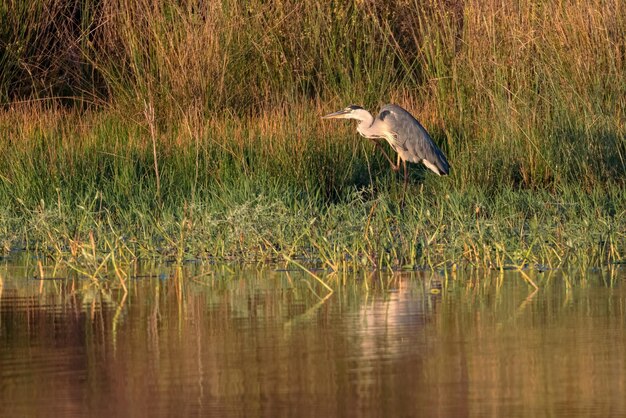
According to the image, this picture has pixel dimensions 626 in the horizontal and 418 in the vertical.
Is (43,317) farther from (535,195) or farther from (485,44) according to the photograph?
(485,44)

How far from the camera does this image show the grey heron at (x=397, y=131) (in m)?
8.90

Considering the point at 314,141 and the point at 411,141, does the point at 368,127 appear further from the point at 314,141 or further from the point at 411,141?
the point at 314,141

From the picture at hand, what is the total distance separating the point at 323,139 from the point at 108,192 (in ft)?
5.07

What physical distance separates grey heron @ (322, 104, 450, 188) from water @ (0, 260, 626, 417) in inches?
118

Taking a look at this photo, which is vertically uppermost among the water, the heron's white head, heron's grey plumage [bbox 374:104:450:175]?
the heron's white head

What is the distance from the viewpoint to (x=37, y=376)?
151 inches

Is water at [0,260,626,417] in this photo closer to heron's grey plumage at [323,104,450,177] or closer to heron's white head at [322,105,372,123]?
heron's grey plumage at [323,104,450,177]

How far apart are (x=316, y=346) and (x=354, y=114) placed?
527cm

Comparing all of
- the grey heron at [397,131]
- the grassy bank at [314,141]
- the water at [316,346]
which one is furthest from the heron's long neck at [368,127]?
the water at [316,346]

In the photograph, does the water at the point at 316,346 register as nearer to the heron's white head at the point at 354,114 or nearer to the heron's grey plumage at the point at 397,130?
the heron's grey plumage at the point at 397,130

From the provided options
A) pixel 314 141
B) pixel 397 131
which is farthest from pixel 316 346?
pixel 397 131

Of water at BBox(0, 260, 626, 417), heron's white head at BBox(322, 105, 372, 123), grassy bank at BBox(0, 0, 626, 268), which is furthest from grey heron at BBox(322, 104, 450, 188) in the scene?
water at BBox(0, 260, 626, 417)

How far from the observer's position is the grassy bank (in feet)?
21.7

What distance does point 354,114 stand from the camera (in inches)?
367
